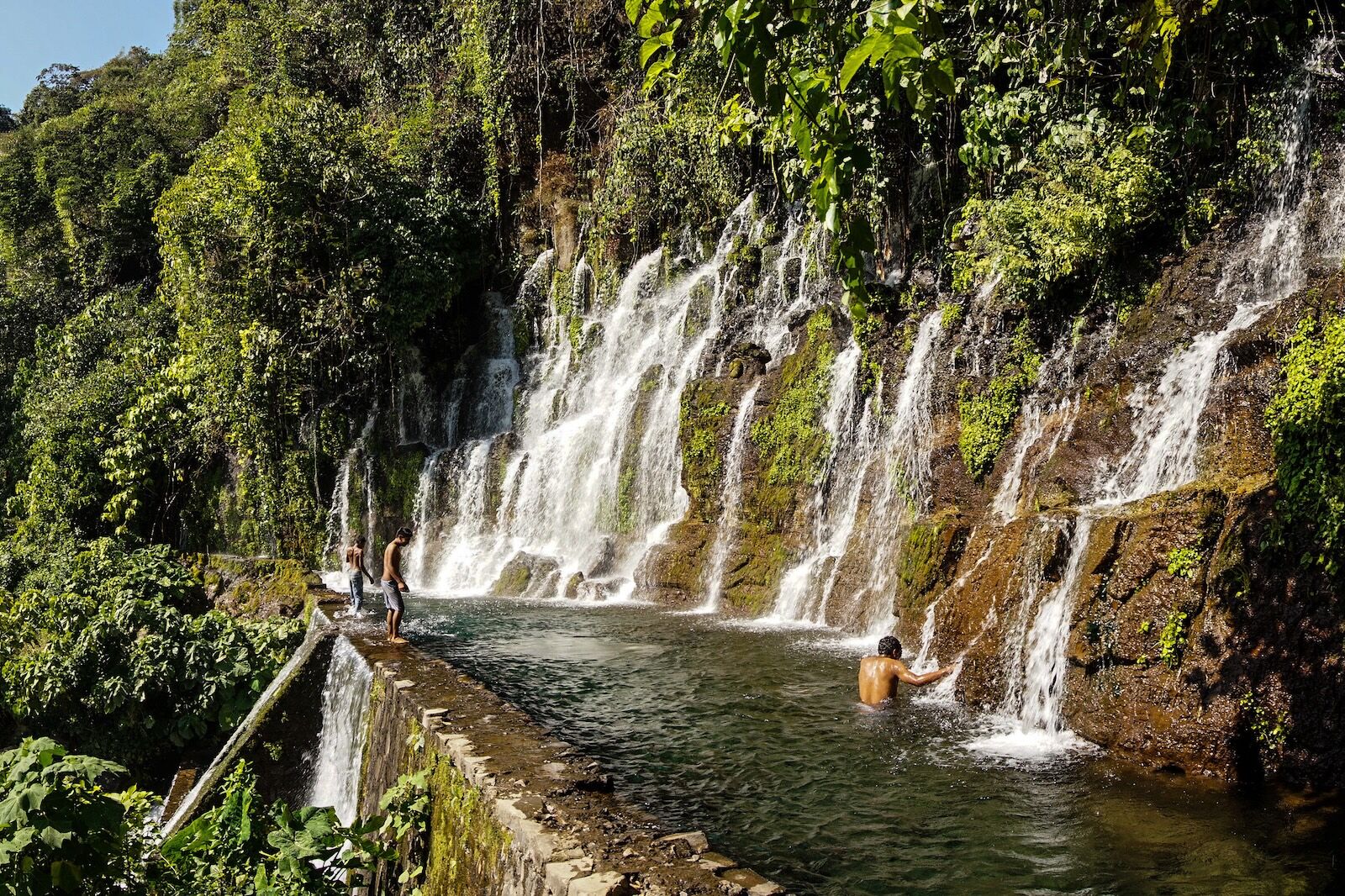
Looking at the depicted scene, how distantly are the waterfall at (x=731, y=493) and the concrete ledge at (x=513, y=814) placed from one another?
23.2ft

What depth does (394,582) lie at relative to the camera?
927 centimetres

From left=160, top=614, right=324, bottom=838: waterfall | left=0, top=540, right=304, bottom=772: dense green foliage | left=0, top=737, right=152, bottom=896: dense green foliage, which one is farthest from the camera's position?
left=0, top=540, right=304, bottom=772: dense green foliage

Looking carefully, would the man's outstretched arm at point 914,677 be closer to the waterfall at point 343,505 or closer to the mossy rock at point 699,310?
the mossy rock at point 699,310

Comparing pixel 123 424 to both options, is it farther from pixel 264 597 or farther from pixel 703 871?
pixel 703 871

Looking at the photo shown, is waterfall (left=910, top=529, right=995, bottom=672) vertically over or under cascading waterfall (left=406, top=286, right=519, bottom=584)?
under

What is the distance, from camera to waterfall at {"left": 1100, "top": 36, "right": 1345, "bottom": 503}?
8680 millimetres

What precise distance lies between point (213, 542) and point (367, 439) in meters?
4.51

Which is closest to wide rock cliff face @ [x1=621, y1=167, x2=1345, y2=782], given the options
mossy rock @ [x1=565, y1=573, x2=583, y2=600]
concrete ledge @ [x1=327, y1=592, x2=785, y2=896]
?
mossy rock @ [x1=565, y1=573, x2=583, y2=600]

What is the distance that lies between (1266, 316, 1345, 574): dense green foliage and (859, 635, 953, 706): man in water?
2700 millimetres

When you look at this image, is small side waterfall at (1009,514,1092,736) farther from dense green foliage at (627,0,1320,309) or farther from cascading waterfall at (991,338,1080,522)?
dense green foliage at (627,0,1320,309)

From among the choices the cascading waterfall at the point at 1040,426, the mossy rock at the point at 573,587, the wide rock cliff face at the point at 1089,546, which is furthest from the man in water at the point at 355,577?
the cascading waterfall at the point at 1040,426

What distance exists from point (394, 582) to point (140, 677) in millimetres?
3226

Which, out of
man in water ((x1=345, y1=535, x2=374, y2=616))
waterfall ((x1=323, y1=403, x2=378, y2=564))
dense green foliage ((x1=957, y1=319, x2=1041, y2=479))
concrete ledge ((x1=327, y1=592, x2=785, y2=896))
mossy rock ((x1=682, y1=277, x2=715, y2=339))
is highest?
mossy rock ((x1=682, y1=277, x2=715, y2=339))

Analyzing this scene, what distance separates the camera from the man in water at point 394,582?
8953 mm
